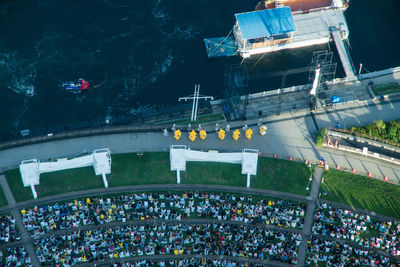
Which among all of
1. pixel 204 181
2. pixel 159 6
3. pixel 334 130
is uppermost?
pixel 159 6

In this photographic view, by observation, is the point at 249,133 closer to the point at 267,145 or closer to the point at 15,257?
the point at 267,145

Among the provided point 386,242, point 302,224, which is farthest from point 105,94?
point 386,242

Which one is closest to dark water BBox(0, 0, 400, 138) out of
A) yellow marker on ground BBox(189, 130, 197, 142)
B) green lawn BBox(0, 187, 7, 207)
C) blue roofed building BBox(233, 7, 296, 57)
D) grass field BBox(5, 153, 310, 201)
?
blue roofed building BBox(233, 7, 296, 57)

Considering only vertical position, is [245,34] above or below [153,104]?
above

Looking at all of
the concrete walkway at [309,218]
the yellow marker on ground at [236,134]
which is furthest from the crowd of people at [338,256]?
the yellow marker on ground at [236,134]

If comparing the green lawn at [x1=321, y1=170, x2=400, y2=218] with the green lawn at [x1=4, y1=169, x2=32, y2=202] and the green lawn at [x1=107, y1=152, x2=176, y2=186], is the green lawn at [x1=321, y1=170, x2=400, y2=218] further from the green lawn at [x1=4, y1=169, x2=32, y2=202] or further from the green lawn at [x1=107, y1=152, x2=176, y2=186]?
the green lawn at [x1=4, y1=169, x2=32, y2=202]

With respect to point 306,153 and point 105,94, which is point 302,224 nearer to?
point 306,153
